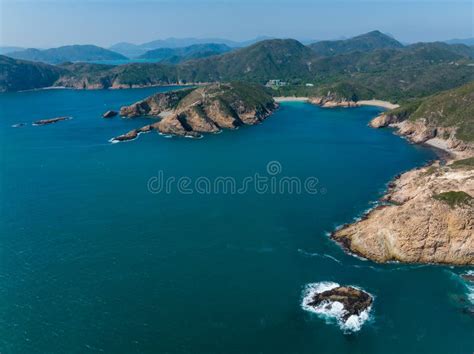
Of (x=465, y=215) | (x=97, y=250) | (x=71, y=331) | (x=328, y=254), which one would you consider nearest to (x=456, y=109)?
(x=465, y=215)

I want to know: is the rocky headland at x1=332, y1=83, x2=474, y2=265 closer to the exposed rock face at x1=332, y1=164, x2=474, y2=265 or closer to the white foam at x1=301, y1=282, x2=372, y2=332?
the exposed rock face at x1=332, y1=164, x2=474, y2=265

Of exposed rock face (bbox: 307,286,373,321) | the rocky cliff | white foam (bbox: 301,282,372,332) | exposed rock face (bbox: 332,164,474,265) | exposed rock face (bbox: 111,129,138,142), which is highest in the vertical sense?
the rocky cliff

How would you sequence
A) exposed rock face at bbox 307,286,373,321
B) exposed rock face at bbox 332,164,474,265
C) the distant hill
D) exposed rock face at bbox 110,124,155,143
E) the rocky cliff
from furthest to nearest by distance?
exposed rock face at bbox 110,124,155,143 < the distant hill < the rocky cliff < exposed rock face at bbox 332,164,474,265 < exposed rock face at bbox 307,286,373,321

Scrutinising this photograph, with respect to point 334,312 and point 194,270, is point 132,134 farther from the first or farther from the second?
point 334,312

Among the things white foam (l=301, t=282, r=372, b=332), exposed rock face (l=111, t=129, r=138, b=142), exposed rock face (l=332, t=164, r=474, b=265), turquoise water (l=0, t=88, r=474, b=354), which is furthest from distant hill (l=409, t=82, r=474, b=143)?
exposed rock face (l=111, t=129, r=138, b=142)

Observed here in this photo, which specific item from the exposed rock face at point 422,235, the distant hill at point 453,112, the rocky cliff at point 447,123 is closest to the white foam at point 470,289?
the exposed rock face at point 422,235

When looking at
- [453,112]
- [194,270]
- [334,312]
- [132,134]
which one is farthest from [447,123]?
[194,270]
